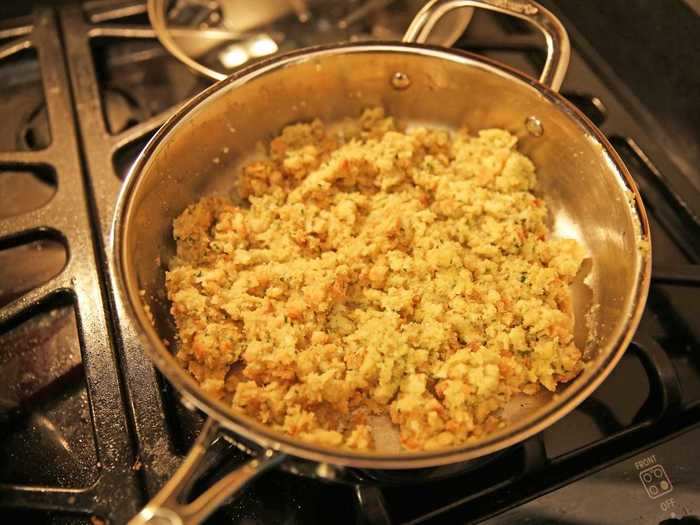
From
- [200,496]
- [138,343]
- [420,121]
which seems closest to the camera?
[200,496]

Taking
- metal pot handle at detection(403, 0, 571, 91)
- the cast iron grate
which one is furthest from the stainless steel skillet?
the cast iron grate

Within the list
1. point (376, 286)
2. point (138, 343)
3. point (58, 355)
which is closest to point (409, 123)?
point (376, 286)

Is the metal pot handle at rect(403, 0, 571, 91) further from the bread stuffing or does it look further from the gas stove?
the gas stove

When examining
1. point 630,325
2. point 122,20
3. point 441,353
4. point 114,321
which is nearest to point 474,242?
point 441,353

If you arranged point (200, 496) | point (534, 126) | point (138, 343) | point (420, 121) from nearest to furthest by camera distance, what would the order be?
point (200, 496)
point (138, 343)
point (534, 126)
point (420, 121)

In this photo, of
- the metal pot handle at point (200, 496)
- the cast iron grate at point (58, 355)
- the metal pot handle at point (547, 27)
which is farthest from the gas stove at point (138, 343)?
the metal pot handle at point (547, 27)

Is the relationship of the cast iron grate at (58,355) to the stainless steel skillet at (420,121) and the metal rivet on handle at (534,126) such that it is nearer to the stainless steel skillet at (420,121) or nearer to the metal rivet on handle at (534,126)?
the stainless steel skillet at (420,121)

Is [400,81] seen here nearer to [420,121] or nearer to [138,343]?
[420,121]
